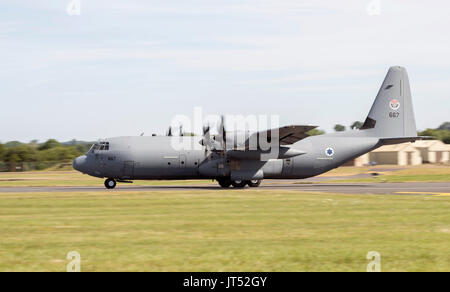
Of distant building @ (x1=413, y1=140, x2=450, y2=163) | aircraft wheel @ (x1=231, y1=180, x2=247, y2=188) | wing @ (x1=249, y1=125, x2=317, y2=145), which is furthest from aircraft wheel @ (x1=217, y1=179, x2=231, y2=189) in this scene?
distant building @ (x1=413, y1=140, x2=450, y2=163)

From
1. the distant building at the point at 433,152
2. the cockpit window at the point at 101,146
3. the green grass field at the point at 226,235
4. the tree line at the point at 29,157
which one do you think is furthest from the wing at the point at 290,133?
the distant building at the point at 433,152

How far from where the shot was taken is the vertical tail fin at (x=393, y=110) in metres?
38.8

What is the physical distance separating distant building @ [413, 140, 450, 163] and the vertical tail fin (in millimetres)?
89379

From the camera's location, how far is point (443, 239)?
1298 cm

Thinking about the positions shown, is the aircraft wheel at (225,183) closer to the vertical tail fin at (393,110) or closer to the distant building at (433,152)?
the vertical tail fin at (393,110)

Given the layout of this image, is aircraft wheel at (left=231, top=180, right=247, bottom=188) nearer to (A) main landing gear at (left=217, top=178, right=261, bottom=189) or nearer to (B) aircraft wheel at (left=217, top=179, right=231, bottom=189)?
(A) main landing gear at (left=217, top=178, right=261, bottom=189)

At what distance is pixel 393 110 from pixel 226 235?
28.4 m

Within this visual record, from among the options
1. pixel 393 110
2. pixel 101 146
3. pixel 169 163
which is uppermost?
pixel 393 110

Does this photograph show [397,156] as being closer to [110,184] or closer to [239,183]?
[239,183]

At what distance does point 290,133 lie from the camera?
110ft

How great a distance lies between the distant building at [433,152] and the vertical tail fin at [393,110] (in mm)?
89379

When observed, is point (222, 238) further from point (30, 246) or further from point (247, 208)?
point (247, 208)

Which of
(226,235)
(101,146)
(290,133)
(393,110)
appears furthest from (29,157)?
(226,235)
